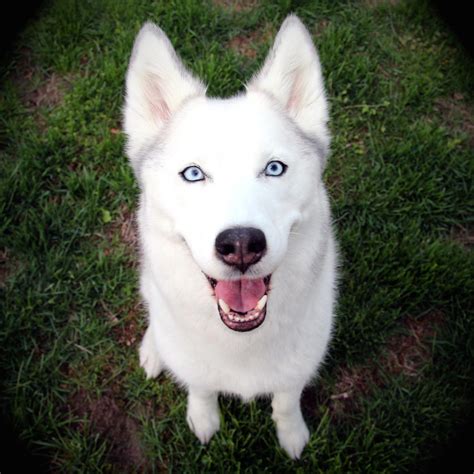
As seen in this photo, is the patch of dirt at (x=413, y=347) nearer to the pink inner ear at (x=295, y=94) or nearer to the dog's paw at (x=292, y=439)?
the dog's paw at (x=292, y=439)

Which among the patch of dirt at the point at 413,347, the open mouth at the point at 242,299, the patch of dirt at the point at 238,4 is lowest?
the patch of dirt at the point at 413,347

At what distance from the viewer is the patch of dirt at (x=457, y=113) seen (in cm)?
405

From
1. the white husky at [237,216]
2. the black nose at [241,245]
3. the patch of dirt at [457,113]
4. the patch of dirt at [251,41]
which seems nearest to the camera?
the black nose at [241,245]

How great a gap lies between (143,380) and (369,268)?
1690mm

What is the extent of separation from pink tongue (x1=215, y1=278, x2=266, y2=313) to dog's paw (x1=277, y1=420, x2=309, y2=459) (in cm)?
122

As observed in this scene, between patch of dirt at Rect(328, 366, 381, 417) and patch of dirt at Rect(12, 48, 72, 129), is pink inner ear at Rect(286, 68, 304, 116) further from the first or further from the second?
patch of dirt at Rect(12, 48, 72, 129)

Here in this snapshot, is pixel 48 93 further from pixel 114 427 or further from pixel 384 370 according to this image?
pixel 384 370

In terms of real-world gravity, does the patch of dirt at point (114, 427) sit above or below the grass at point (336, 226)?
below

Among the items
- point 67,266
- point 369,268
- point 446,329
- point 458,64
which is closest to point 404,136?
point 458,64

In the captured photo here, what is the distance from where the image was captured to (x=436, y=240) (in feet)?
11.5

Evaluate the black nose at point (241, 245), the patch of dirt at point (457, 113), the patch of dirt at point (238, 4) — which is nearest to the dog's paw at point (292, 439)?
the black nose at point (241, 245)

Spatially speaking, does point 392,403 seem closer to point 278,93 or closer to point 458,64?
point 278,93

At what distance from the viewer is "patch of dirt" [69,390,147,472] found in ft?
9.85

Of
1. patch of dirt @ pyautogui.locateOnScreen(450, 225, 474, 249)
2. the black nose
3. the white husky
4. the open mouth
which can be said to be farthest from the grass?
the black nose
